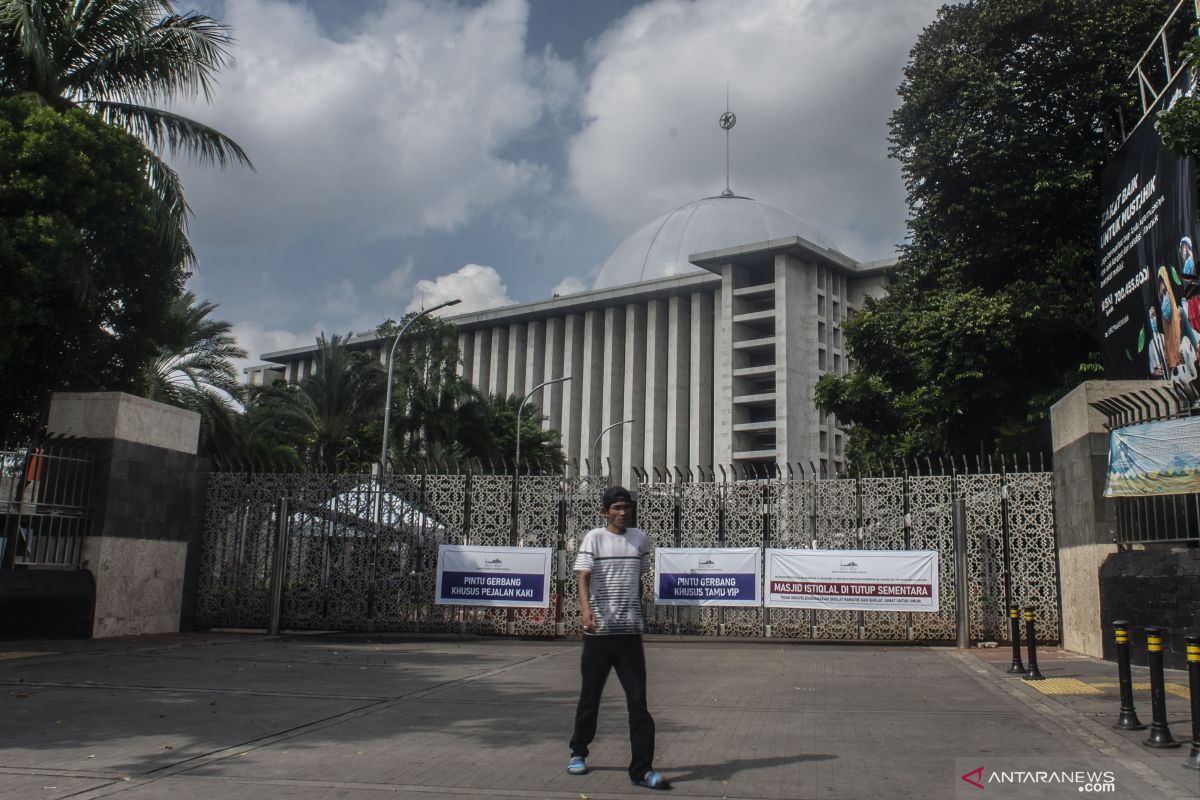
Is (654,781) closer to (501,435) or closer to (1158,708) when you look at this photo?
(1158,708)

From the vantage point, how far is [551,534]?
54.0ft

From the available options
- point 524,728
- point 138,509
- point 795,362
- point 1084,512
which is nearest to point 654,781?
point 524,728

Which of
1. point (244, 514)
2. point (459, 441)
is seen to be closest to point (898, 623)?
point (244, 514)

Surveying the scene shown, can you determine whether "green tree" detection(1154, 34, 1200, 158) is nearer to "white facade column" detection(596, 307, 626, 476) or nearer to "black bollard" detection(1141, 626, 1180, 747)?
"black bollard" detection(1141, 626, 1180, 747)

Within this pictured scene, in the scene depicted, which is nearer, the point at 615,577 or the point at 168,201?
the point at 615,577

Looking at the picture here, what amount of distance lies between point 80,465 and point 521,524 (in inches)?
259

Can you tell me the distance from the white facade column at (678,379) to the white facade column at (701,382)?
44 centimetres

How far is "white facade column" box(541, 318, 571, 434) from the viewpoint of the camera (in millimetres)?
78250

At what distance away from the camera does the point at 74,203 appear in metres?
14.7

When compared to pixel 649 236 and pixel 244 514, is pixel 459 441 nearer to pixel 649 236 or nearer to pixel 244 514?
pixel 244 514

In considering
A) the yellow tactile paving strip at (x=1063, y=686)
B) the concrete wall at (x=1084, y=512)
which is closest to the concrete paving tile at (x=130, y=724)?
the yellow tactile paving strip at (x=1063, y=686)

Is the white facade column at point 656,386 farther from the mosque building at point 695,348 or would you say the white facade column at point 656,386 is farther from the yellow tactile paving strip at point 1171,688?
the yellow tactile paving strip at point 1171,688

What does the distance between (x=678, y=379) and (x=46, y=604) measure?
6180 centimetres

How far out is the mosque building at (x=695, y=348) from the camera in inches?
2672
